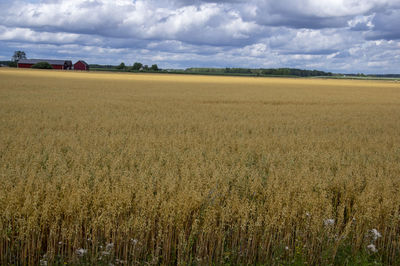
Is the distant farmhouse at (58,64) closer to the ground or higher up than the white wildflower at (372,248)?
higher up

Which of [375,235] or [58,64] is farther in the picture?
[58,64]

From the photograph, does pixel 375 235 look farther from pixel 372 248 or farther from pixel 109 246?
pixel 109 246

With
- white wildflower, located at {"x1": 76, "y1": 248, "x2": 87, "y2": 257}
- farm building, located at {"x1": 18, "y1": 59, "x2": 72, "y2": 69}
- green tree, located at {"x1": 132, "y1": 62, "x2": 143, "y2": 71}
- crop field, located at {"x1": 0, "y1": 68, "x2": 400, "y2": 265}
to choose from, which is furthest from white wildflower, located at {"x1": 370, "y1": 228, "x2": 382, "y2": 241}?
farm building, located at {"x1": 18, "y1": 59, "x2": 72, "y2": 69}

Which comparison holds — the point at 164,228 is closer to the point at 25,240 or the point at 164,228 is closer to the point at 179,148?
the point at 25,240

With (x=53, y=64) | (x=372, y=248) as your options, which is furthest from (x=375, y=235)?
(x=53, y=64)

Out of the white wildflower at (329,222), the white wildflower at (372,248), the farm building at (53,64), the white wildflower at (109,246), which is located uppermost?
the farm building at (53,64)

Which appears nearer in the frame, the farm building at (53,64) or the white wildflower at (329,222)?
the white wildflower at (329,222)

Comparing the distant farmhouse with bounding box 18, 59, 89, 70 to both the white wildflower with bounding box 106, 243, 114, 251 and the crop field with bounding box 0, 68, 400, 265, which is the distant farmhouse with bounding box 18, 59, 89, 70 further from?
the white wildflower with bounding box 106, 243, 114, 251

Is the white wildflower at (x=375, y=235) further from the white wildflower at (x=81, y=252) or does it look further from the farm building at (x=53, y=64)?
the farm building at (x=53, y=64)

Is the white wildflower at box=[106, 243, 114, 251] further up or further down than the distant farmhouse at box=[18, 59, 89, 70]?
further down

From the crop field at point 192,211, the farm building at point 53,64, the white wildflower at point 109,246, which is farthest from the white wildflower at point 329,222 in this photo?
the farm building at point 53,64

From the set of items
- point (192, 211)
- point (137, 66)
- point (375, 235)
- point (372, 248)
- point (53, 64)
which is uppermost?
point (137, 66)

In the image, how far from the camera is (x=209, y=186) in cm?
739

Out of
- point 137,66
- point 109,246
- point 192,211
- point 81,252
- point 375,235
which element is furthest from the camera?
point 137,66
